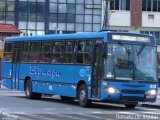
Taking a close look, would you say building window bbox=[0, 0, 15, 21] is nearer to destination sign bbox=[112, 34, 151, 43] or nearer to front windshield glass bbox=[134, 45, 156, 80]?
destination sign bbox=[112, 34, 151, 43]

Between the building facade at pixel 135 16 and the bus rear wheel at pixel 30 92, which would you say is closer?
the bus rear wheel at pixel 30 92

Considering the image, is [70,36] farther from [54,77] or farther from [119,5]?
[119,5]

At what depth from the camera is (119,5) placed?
73250 mm

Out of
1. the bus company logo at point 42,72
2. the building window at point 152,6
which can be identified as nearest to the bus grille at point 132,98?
the bus company logo at point 42,72

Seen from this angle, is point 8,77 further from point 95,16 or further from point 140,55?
point 95,16

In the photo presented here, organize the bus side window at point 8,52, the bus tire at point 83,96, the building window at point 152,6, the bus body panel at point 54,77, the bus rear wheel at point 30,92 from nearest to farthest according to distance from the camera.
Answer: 1. the bus tire at point 83,96
2. the bus body panel at point 54,77
3. the bus rear wheel at point 30,92
4. the bus side window at point 8,52
5. the building window at point 152,6

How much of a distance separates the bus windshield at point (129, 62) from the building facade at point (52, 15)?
51.1 meters

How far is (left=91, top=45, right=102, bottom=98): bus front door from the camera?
75.5ft

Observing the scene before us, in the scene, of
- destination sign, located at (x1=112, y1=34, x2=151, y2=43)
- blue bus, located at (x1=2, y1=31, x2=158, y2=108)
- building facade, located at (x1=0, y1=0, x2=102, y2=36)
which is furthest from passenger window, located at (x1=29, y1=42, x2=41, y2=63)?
building facade, located at (x1=0, y1=0, x2=102, y2=36)

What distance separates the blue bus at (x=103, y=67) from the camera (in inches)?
895

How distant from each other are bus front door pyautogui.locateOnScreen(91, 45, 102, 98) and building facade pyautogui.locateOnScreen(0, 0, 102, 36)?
50867 millimetres

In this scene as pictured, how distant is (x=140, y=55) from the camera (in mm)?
23312

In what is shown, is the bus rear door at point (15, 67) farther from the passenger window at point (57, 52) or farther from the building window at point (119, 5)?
the building window at point (119, 5)

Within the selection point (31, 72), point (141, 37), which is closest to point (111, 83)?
point (141, 37)
